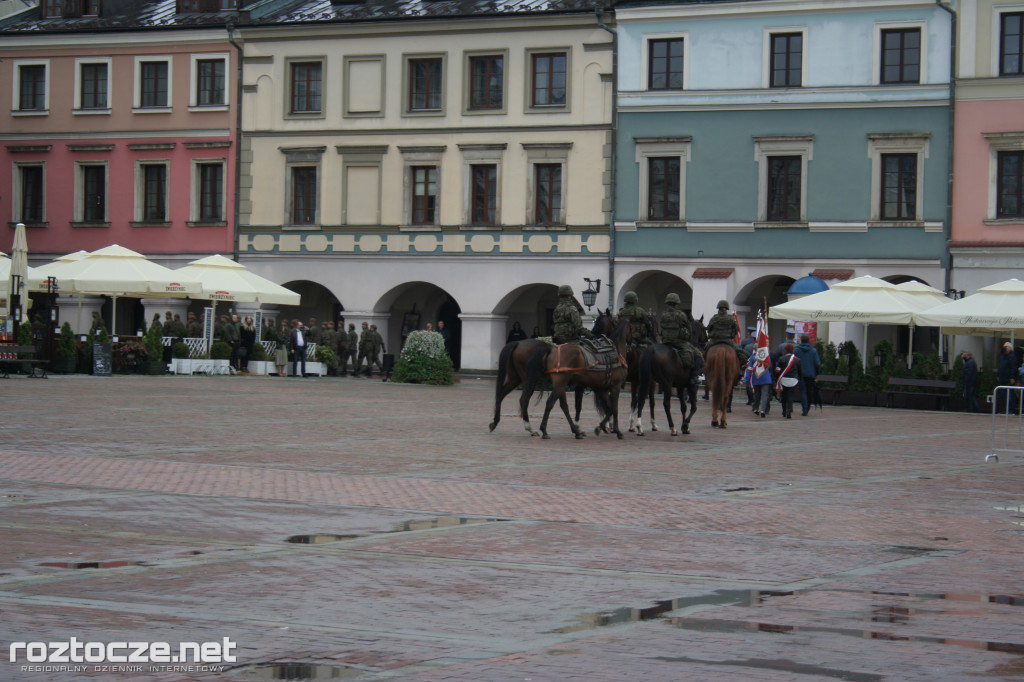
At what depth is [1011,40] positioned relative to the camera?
128ft

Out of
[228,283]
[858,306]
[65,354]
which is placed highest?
[228,283]

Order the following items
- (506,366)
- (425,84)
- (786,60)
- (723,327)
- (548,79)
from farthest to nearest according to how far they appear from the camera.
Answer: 1. (425,84)
2. (548,79)
3. (786,60)
4. (723,327)
5. (506,366)

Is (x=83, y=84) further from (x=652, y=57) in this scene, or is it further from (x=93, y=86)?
(x=652, y=57)

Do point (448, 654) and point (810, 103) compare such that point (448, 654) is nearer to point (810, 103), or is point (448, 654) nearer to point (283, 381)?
point (283, 381)

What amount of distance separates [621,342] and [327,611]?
13.9m

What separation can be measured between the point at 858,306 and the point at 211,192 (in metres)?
23.0

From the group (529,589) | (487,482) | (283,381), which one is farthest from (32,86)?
(529,589)

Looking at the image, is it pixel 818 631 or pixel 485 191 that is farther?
pixel 485 191

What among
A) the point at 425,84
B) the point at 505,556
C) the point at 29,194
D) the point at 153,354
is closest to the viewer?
the point at 505,556

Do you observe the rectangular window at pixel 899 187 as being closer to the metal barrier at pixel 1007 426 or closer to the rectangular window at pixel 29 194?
the metal barrier at pixel 1007 426

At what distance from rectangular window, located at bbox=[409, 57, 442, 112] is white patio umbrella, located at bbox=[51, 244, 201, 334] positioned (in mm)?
10759

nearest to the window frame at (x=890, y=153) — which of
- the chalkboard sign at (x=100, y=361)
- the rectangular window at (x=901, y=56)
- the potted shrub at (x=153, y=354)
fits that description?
the rectangular window at (x=901, y=56)

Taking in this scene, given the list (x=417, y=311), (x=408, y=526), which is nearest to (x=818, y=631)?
(x=408, y=526)

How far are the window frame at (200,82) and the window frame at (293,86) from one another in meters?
2.05
